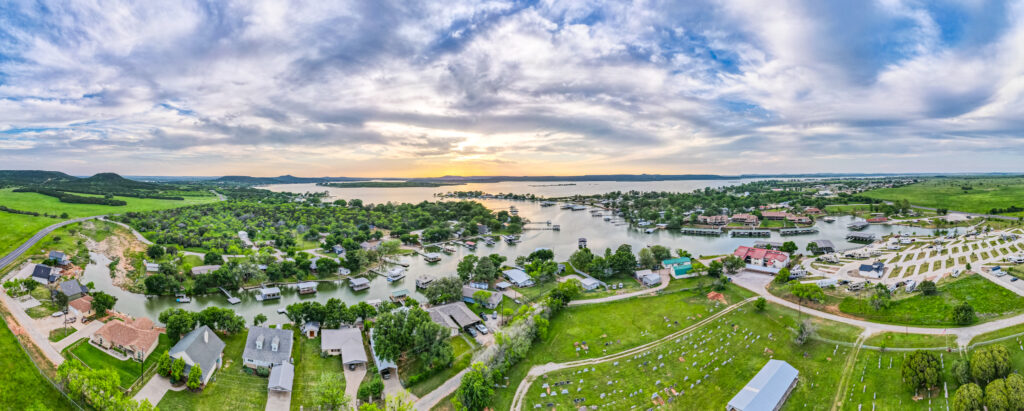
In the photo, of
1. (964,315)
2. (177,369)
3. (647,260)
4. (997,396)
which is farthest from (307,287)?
(964,315)

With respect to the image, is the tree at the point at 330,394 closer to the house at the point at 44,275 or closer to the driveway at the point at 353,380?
the driveway at the point at 353,380

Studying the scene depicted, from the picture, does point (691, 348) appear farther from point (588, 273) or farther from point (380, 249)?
point (380, 249)

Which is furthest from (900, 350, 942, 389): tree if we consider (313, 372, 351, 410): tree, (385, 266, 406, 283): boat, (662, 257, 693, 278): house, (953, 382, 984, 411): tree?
(385, 266, 406, 283): boat

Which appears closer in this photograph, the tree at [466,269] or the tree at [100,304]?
the tree at [100,304]

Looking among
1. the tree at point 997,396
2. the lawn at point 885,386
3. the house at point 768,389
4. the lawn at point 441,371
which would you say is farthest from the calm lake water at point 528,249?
the tree at point 997,396

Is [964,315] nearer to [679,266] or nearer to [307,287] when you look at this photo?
[679,266]

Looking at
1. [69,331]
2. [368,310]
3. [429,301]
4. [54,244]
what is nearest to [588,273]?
[429,301]
